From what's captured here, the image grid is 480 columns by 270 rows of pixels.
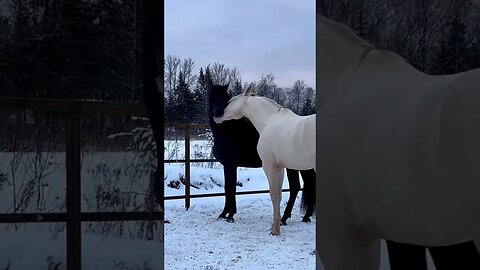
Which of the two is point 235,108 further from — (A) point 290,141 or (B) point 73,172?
(B) point 73,172

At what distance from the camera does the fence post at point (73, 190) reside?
228 centimetres

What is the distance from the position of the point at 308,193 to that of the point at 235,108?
4.47ft

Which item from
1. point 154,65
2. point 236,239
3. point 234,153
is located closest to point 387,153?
point 154,65

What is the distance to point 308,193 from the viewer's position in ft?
18.9

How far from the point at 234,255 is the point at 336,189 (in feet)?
7.96

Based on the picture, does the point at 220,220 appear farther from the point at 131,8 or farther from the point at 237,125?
the point at 131,8

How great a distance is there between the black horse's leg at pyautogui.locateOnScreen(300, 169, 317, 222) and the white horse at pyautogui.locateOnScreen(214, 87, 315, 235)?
51 cm

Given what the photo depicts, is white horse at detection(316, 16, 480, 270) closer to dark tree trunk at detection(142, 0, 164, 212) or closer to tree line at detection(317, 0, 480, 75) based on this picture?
tree line at detection(317, 0, 480, 75)

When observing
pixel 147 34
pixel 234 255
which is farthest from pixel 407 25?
pixel 234 255

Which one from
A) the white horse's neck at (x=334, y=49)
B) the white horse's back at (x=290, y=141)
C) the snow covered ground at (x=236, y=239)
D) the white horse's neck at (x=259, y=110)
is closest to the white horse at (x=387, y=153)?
the white horse's neck at (x=334, y=49)

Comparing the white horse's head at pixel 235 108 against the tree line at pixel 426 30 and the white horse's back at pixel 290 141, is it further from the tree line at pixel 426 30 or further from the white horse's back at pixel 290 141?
the tree line at pixel 426 30

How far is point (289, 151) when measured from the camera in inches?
196

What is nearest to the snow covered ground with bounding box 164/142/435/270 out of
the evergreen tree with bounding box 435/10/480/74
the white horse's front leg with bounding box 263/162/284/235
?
the white horse's front leg with bounding box 263/162/284/235

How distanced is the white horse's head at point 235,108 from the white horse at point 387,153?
3.91 metres
